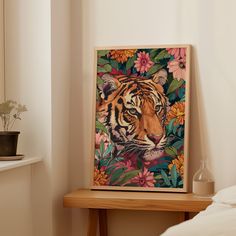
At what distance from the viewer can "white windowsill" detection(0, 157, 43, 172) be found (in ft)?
8.00

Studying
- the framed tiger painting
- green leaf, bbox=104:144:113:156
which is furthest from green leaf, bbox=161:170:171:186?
green leaf, bbox=104:144:113:156

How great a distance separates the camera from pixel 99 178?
10.2ft

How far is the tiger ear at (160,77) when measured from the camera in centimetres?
306

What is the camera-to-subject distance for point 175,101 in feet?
9.99

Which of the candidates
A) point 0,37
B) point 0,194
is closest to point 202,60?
point 0,37

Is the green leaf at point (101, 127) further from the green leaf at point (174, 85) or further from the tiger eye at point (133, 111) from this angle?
the green leaf at point (174, 85)

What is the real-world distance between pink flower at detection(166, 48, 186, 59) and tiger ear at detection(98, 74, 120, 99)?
36 centimetres

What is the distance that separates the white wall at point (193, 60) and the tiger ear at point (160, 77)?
163 millimetres

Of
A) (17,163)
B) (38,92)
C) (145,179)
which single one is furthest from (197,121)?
(17,163)

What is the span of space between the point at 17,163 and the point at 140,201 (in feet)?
2.27

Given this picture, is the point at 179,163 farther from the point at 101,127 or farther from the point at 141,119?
the point at 101,127

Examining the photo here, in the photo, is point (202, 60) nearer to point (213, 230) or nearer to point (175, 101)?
point (175, 101)

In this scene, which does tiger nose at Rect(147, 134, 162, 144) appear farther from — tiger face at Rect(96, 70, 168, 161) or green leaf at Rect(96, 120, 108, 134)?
green leaf at Rect(96, 120, 108, 134)

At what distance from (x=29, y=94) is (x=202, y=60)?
1.01 metres
